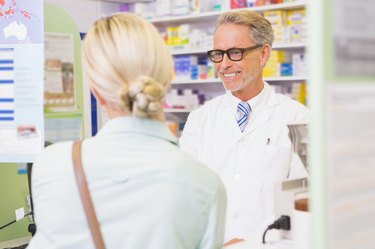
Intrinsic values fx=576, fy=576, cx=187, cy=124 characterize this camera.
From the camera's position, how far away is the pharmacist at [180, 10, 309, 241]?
9.43 feet

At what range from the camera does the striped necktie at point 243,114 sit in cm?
304

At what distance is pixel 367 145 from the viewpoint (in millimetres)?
1079

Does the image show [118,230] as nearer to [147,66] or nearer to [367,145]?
[147,66]

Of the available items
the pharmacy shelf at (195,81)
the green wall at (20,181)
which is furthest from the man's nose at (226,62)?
the pharmacy shelf at (195,81)

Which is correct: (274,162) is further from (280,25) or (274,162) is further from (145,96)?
(280,25)

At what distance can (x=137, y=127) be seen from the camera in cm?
155

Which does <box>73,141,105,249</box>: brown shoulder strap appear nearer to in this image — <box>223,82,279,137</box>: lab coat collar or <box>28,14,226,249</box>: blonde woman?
<box>28,14,226,249</box>: blonde woman

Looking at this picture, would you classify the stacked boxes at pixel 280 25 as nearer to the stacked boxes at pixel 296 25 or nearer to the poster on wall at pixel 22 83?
the stacked boxes at pixel 296 25

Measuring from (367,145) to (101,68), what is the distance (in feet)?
2.39

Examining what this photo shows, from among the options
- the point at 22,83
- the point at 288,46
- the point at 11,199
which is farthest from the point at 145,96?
the point at 288,46

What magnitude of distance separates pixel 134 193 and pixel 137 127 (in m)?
0.18

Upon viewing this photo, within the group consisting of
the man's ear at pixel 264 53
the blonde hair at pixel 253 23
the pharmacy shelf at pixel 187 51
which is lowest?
the man's ear at pixel 264 53

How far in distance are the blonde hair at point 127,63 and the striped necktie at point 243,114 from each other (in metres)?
1.52

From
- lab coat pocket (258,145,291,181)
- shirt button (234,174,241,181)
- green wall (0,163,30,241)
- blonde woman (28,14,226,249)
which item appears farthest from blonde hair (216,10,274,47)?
blonde woman (28,14,226,249)
